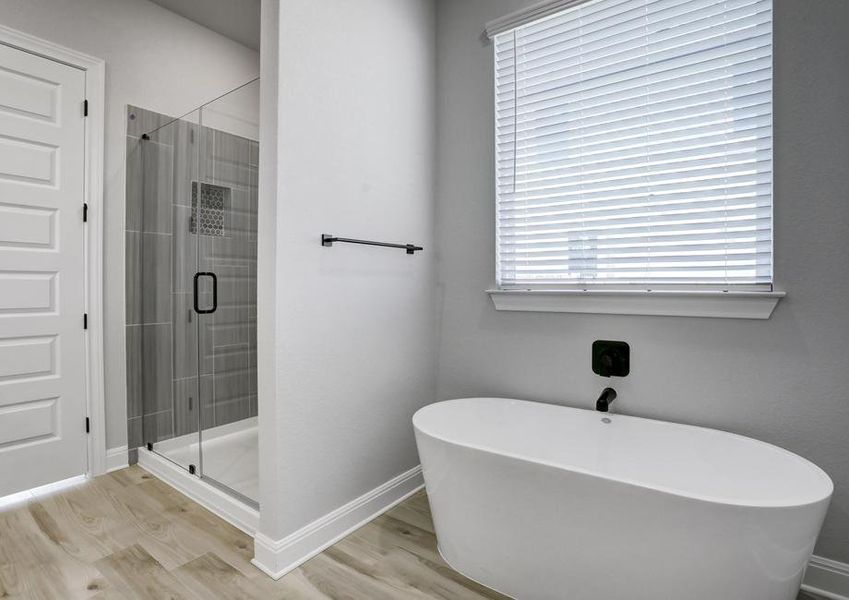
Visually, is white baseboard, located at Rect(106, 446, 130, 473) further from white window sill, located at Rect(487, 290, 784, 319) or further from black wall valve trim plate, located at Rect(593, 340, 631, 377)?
black wall valve trim plate, located at Rect(593, 340, 631, 377)

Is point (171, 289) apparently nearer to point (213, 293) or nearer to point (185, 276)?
point (185, 276)

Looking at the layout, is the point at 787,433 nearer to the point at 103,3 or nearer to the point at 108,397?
the point at 108,397

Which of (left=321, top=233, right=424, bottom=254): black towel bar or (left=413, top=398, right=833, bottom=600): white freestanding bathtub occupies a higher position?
(left=321, top=233, right=424, bottom=254): black towel bar

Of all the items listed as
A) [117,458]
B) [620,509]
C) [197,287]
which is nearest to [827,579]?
[620,509]

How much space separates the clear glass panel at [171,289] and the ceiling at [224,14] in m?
0.74

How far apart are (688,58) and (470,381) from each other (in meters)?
1.77

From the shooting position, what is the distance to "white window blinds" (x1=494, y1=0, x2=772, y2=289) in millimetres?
1710

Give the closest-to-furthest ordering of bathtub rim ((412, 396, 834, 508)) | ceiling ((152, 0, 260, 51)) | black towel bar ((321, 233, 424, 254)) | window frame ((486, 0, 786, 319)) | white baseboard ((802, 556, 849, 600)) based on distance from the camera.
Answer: bathtub rim ((412, 396, 834, 508)) < white baseboard ((802, 556, 849, 600)) < window frame ((486, 0, 786, 319)) < black towel bar ((321, 233, 424, 254)) < ceiling ((152, 0, 260, 51))

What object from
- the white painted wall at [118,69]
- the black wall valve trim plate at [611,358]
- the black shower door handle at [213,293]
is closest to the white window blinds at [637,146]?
the black wall valve trim plate at [611,358]

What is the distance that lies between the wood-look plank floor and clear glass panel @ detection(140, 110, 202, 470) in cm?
40

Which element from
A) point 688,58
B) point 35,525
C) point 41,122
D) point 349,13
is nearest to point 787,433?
point 688,58

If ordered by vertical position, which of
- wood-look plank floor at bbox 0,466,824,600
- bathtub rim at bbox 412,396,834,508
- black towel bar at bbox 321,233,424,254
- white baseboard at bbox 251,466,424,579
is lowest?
wood-look plank floor at bbox 0,466,824,600

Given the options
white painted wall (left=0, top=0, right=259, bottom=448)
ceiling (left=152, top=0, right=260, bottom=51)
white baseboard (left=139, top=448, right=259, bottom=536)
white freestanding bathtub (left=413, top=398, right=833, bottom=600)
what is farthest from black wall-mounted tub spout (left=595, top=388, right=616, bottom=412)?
ceiling (left=152, top=0, right=260, bottom=51)

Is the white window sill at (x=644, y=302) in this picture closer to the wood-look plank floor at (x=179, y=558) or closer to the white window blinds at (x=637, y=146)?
the white window blinds at (x=637, y=146)
